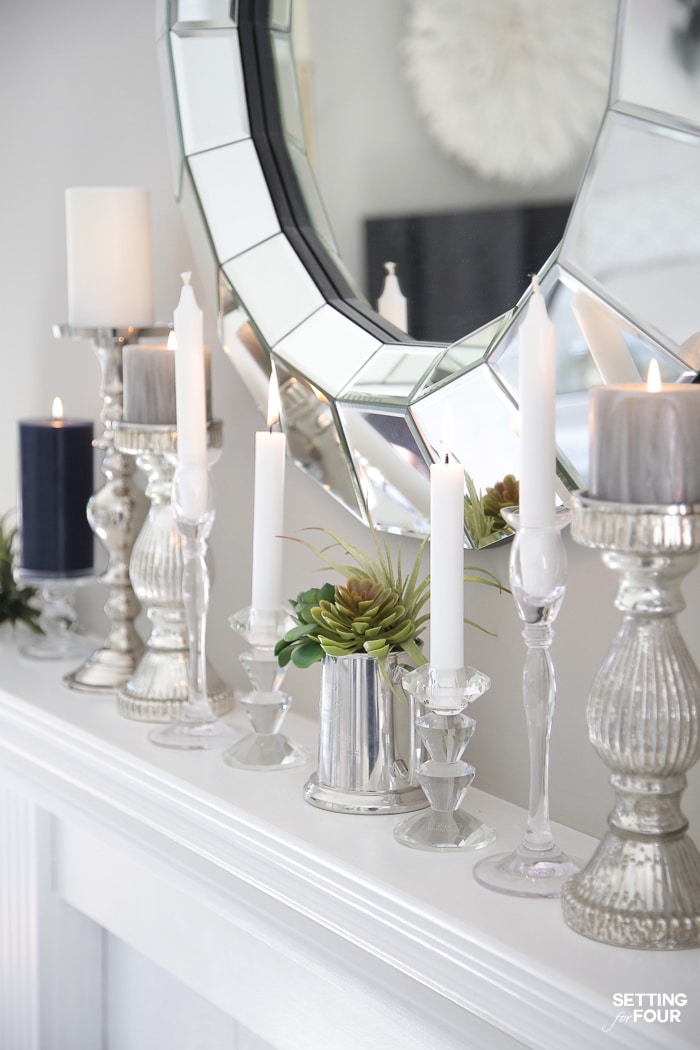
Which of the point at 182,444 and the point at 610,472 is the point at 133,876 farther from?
the point at 610,472

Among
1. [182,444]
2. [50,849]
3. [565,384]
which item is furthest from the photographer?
[50,849]

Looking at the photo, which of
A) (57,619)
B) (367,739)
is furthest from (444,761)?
(57,619)

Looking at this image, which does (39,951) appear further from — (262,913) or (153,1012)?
(262,913)

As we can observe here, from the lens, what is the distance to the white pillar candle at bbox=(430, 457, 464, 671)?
20.6 inches

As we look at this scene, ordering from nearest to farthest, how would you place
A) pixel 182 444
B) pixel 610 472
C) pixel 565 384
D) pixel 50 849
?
pixel 610 472 < pixel 565 384 < pixel 182 444 < pixel 50 849

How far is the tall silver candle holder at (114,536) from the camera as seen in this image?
0.86 m

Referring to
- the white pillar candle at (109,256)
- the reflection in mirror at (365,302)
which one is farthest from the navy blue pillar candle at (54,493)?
the reflection in mirror at (365,302)

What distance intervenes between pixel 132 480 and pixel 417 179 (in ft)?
1.30

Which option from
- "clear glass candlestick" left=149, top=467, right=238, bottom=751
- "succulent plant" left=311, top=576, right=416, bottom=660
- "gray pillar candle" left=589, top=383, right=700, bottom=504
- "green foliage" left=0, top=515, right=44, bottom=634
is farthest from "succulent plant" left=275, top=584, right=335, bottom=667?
"green foliage" left=0, top=515, right=44, bottom=634

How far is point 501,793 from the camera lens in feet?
2.14

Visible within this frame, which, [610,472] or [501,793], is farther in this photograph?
[501,793]

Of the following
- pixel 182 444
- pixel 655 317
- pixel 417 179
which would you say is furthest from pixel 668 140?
pixel 182 444

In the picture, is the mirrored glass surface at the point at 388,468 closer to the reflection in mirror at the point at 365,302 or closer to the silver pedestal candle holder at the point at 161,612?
the reflection in mirror at the point at 365,302

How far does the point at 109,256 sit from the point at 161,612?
26 centimetres
